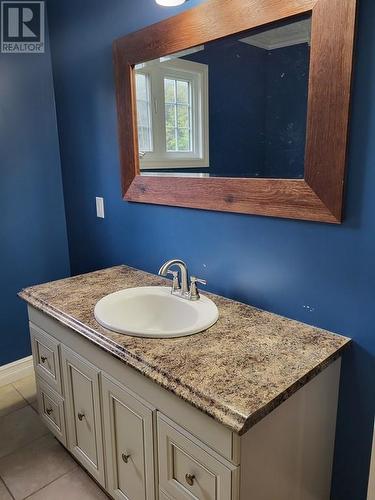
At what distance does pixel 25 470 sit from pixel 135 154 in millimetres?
1547

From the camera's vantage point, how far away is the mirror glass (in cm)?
117

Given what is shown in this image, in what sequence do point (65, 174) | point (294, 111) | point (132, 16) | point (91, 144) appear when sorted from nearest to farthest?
point (294, 111) < point (132, 16) < point (91, 144) < point (65, 174)

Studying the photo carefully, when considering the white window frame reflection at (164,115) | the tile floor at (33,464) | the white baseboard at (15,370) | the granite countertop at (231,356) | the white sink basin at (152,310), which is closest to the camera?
the granite countertop at (231,356)

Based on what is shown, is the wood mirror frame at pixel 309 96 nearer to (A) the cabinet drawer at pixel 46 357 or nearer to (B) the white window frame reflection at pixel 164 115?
(B) the white window frame reflection at pixel 164 115

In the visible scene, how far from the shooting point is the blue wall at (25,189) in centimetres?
216

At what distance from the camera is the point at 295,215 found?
121 centimetres

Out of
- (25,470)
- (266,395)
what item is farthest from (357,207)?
(25,470)

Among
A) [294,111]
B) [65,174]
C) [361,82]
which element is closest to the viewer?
[361,82]

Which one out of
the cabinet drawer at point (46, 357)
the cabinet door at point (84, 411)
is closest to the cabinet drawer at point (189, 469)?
the cabinet door at point (84, 411)

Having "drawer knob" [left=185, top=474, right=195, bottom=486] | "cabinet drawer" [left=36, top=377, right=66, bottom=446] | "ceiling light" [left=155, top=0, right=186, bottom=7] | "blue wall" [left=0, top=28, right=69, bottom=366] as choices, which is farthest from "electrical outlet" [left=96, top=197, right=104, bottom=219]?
"drawer knob" [left=185, top=474, right=195, bottom=486]

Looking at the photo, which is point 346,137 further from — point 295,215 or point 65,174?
point 65,174

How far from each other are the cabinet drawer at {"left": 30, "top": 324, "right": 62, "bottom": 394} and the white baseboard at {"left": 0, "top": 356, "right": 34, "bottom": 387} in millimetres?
771

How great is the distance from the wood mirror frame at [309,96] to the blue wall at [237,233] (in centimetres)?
4

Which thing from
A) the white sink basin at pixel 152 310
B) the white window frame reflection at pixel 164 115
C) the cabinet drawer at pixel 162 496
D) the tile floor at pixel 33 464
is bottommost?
the tile floor at pixel 33 464
